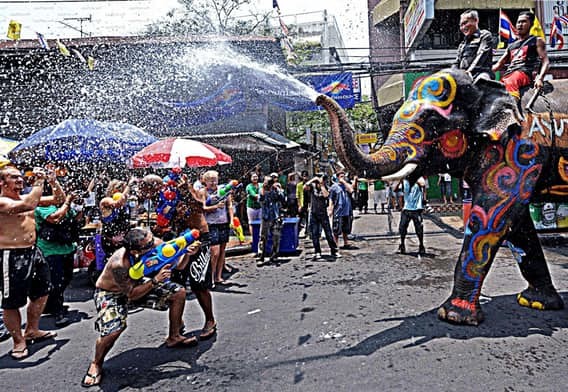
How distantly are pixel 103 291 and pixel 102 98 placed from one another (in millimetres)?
12234

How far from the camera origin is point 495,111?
4148 millimetres

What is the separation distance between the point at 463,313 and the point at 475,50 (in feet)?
8.86

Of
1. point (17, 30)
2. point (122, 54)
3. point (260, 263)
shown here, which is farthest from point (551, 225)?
point (17, 30)

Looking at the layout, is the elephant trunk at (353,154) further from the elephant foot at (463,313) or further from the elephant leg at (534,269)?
the elephant leg at (534,269)

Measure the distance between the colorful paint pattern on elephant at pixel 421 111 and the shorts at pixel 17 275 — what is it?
150 inches

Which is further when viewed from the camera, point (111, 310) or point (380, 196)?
point (380, 196)

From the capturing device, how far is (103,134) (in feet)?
24.6

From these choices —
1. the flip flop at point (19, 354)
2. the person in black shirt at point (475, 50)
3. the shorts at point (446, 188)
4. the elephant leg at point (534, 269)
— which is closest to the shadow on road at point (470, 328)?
the elephant leg at point (534, 269)

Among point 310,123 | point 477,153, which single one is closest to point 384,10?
point 310,123

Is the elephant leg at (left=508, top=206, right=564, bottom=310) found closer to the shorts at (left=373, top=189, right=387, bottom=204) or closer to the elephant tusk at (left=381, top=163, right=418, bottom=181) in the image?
the elephant tusk at (left=381, top=163, right=418, bottom=181)

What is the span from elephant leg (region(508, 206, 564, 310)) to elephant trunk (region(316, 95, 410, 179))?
66.8 inches

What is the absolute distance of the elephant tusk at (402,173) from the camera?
13.6 ft

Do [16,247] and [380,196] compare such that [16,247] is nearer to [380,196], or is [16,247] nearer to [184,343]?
[184,343]

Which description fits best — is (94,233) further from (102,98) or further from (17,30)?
(102,98)
